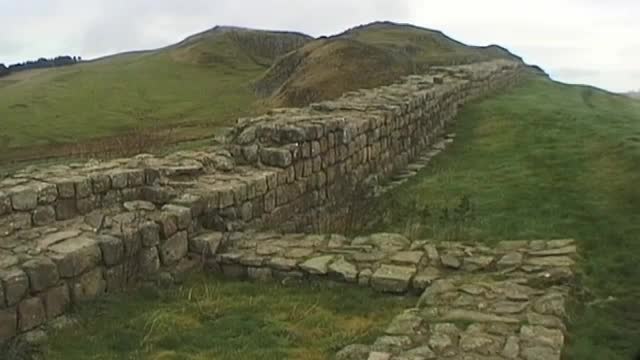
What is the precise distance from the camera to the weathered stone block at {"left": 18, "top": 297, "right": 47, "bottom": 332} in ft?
20.2

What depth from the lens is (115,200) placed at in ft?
26.2

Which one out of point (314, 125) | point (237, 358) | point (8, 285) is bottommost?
point (237, 358)

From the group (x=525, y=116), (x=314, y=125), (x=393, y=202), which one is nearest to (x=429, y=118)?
(x=525, y=116)

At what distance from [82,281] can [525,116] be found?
14.8 meters

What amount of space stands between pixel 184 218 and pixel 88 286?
1.45m

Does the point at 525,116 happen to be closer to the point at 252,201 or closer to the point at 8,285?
the point at 252,201

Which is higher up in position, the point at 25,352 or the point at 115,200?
the point at 115,200

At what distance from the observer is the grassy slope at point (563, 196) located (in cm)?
720

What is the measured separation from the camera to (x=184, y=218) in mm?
8031

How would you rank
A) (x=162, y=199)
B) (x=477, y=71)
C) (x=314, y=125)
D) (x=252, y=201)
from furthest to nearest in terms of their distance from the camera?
(x=477, y=71) → (x=314, y=125) → (x=252, y=201) → (x=162, y=199)

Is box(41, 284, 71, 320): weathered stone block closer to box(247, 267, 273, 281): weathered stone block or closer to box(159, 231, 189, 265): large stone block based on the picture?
box(159, 231, 189, 265): large stone block

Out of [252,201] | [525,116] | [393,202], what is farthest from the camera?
[525,116]

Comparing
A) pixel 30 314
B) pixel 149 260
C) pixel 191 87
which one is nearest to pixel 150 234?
pixel 149 260

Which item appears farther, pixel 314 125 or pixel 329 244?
pixel 314 125
